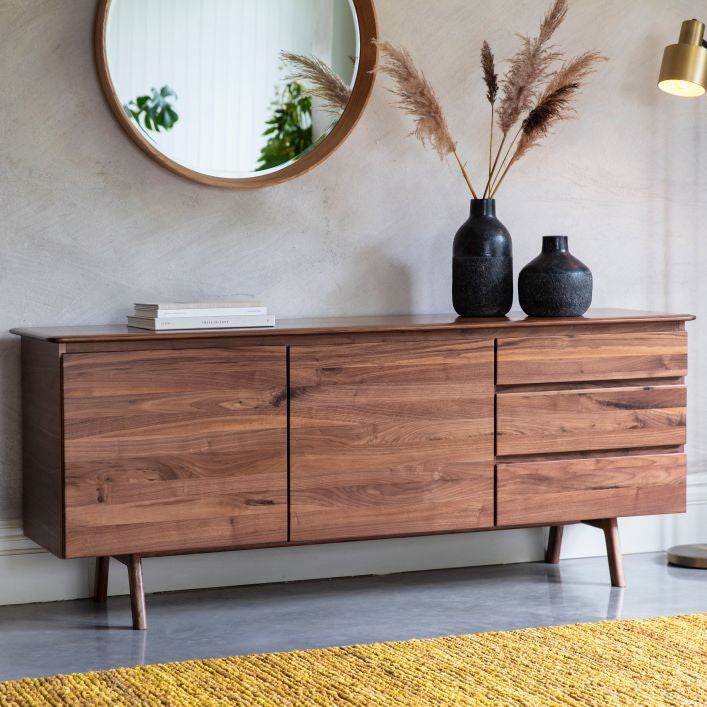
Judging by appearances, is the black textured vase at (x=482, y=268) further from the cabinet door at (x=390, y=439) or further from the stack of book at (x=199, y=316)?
the stack of book at (x=199, y=316)

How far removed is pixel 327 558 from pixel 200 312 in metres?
0.82

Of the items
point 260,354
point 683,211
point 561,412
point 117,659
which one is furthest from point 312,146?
point 117,659

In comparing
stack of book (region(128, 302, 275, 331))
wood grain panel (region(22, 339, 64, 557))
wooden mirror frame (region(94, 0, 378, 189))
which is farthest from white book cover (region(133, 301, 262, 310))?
wooden mirror frame (region(94, 0, 378, 189))

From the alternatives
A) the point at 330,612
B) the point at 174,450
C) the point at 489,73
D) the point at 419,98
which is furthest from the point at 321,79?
the point at 330,612

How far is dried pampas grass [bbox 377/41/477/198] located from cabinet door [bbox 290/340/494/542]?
0.54 metres

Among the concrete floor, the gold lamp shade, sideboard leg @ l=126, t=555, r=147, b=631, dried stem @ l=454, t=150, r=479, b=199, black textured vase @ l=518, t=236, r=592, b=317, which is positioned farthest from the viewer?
the gold lamp shade

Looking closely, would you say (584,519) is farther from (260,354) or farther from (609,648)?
(260,354)

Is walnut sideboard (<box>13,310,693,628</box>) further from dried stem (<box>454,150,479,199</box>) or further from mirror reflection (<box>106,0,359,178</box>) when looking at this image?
mirror reflection (<box>106,0,359,178</box>)

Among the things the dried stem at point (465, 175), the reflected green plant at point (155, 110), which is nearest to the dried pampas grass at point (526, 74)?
the dried stem at point (465, 175)

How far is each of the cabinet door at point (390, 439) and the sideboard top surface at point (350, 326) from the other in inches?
1.8

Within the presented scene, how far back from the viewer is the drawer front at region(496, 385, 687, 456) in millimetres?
2701

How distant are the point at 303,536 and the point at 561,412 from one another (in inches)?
27.3

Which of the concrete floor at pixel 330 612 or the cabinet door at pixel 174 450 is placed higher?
the cabinet door at pixel 174 450

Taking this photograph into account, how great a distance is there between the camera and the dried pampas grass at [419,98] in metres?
2.79
